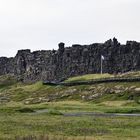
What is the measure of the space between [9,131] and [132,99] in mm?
110166

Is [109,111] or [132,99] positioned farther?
[132,99]

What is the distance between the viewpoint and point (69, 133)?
206 feet

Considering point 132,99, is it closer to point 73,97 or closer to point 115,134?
point 73,97

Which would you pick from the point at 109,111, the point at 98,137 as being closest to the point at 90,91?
the point at 109,111

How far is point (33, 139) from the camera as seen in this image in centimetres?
5072

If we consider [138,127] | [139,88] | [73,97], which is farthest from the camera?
[73,97]

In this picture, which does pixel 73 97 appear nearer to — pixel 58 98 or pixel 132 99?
pixel 58 98

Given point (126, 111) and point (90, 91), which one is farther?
point (90, 91)

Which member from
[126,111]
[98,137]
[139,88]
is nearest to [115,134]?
[98,137]

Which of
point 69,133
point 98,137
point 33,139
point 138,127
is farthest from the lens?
point 138,127

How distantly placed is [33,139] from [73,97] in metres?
145

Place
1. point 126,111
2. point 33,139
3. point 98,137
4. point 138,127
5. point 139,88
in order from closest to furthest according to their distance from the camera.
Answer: point 33,139
point 98,137
point 138,127
point 126,111
point 139,88

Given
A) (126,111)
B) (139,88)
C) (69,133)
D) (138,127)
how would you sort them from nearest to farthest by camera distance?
(69,133)
(138,127)
(126,111)
(139,88)

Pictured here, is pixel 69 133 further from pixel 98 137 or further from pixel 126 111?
pixel 126 111
